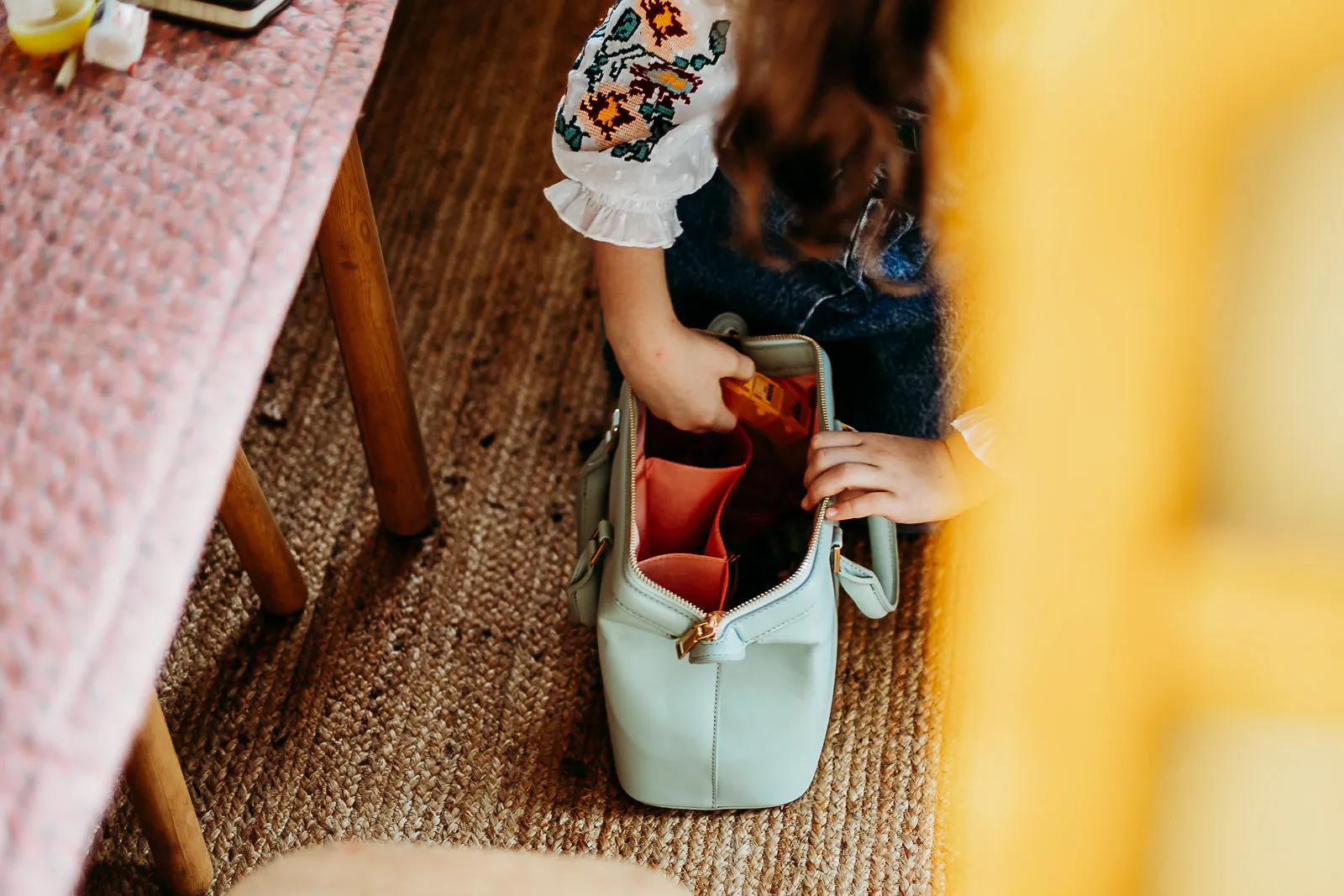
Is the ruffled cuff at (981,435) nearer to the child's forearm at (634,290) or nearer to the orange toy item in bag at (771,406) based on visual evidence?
the orange toy item in bag at (771,406)

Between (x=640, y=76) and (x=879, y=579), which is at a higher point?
(x=640, y=76)

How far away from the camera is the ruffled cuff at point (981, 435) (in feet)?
2.71

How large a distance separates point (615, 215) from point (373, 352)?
0.76ft

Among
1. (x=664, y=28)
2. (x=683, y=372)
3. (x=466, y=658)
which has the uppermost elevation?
(x=664, y=28)

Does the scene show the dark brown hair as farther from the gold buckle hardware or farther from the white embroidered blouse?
the gold buckle hardware

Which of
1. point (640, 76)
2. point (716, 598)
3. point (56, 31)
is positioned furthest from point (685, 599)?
point (56, 31)

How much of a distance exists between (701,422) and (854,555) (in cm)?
25

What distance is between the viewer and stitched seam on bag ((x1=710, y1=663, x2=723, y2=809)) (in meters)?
0.80

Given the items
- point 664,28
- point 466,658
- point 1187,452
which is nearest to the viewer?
point 1187,452

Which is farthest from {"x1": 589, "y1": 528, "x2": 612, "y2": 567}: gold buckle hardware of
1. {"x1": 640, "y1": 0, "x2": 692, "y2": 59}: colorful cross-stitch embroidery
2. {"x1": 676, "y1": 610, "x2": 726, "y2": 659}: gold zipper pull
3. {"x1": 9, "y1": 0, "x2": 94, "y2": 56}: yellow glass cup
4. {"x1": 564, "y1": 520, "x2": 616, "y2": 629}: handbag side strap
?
{"x1": 9, "y1": 0, "x2": 94, "y2": 56}: yellow glass cup

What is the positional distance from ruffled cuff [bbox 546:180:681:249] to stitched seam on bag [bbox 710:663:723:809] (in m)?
0.31

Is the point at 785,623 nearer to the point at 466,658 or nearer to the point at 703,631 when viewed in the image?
the point at 703,631

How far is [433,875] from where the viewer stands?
0.45 metres

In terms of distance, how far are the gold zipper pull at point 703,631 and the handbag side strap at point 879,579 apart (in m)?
0.13
